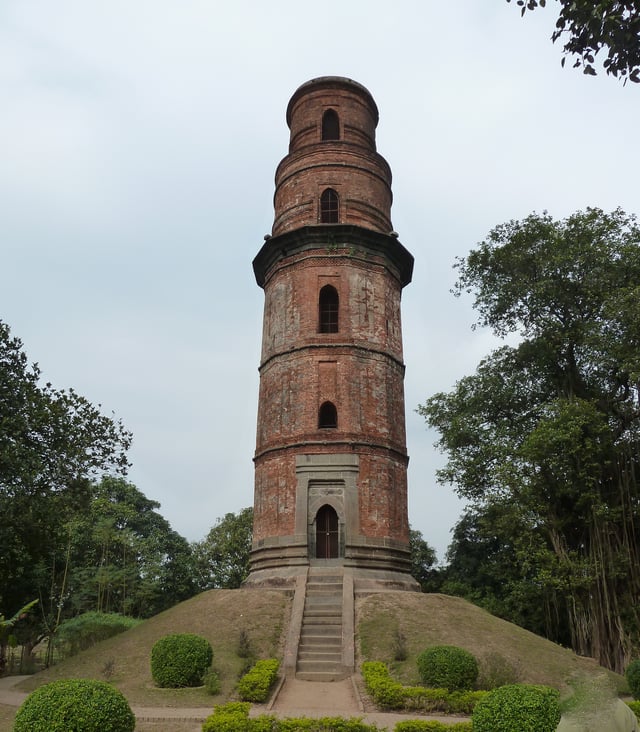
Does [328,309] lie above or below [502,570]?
above

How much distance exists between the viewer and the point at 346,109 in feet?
76.5

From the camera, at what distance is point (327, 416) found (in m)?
19.8

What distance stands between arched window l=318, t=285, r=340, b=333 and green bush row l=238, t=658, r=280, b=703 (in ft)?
35.1

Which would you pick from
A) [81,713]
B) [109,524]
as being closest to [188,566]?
[109,524]

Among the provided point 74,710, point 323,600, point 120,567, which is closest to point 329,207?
point 323,600

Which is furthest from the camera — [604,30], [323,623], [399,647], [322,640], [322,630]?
[323,623]

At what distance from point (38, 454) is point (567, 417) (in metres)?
13.0

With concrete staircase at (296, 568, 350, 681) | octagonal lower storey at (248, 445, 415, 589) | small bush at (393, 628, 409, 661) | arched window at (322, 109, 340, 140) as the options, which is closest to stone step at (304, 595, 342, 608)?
concrete staircase at (296, 568, 350, 681)

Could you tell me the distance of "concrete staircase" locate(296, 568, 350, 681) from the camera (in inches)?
526

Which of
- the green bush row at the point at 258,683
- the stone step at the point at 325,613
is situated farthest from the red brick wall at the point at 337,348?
the green bush row at the point at 258,683

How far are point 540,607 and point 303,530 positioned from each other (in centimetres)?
974

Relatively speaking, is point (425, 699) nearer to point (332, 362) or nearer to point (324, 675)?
point (324, 675)

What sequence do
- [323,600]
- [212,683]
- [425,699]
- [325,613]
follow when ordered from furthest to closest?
[323,600] → [325,613] → [212,683] → [425,699]

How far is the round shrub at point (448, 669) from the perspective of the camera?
→ 459 inches
